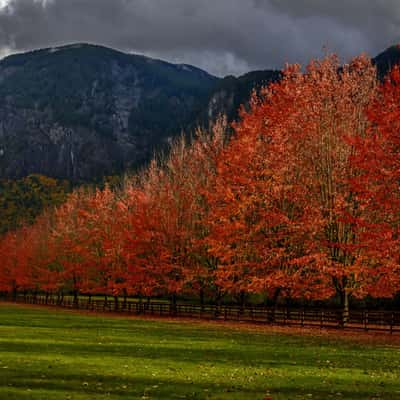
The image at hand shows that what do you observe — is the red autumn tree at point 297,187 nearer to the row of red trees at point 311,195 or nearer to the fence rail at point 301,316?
the row of red trees at point 311,195

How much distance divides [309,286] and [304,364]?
61.4 feet

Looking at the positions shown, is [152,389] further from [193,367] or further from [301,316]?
[301,316]

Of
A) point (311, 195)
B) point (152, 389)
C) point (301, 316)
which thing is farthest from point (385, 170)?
point (152, 389)

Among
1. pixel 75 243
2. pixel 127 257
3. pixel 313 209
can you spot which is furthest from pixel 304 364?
pixel 75 243

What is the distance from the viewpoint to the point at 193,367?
71.9 ft

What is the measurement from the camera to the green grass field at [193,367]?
16969 mm

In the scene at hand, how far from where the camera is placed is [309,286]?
41.2 m

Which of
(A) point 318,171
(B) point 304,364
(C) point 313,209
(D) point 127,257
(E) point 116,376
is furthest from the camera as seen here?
(D) point 127,257

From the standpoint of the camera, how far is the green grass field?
17.0 metres

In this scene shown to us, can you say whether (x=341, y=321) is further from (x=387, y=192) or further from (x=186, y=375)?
(x=186, y=375)

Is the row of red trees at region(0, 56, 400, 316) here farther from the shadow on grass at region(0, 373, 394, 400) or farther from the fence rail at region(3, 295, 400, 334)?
the shadow on grass at region(0, 373, 394, 400)

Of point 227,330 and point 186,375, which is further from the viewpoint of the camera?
point 227,330

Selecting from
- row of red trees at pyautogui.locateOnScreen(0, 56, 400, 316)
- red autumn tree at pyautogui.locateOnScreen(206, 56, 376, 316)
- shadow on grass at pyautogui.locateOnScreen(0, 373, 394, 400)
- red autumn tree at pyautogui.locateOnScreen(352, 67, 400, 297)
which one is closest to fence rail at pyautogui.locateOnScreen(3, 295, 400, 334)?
row of red trees at pyautogui.locateOnScreen(0, 56, 400, 316)

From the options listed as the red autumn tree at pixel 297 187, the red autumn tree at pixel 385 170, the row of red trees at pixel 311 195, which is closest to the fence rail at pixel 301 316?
the row of red trees at pixel 311 195
